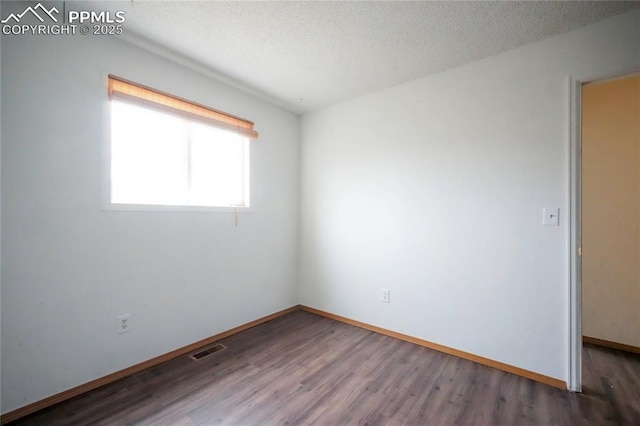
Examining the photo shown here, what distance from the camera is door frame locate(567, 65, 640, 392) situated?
178 centimetres

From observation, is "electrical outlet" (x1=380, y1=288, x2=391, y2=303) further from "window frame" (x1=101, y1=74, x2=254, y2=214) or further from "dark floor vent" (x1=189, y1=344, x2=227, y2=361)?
"window frame" (x1=101, y1=74, x2=254, y2=214)

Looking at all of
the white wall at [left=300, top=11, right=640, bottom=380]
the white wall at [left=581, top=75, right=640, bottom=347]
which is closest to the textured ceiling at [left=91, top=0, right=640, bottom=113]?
the white wall at [left=300, top=11, right=640, bottom=380]

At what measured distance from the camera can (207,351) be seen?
2322 millimetres

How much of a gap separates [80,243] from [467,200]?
113 inches

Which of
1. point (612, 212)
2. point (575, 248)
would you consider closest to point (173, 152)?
point (575, 248)

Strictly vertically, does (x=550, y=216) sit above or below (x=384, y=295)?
above

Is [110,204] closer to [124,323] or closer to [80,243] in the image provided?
[80,243]

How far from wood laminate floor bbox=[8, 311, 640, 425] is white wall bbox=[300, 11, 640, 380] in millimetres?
284

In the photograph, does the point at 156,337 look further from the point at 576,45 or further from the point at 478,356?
the point at 576,45

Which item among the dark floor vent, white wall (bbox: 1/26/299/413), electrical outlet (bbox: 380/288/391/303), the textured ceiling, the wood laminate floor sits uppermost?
the textured ceiling

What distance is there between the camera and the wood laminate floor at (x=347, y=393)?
1553 mm

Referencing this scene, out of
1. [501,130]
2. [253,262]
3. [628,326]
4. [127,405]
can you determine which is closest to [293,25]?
[501,130]

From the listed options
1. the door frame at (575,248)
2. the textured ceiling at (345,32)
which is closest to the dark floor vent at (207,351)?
the textured ceiling at (345,32)

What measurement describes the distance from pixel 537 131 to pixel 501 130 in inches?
8.9
